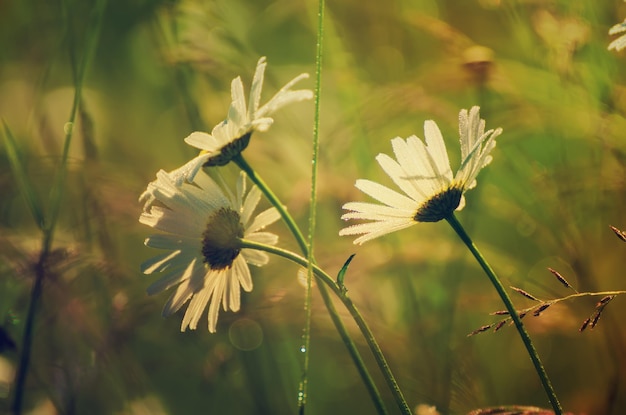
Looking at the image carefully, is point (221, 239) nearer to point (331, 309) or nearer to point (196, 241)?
point (196, 241)

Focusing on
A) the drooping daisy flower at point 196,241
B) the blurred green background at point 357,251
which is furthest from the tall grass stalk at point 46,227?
the drooping daisy flower at point 196,241

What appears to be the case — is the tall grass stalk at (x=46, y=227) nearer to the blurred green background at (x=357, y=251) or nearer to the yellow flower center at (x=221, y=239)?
the blurred green background at (x=357, y=251)

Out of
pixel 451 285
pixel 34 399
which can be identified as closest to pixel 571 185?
pixel 451 285

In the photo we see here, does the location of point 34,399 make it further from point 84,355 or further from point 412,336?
point 412,336

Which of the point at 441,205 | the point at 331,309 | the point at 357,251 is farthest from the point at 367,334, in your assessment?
the point at 357,251

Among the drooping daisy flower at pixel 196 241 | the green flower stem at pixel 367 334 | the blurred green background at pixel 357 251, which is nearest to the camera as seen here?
the green flower stem at pixel 367 334
